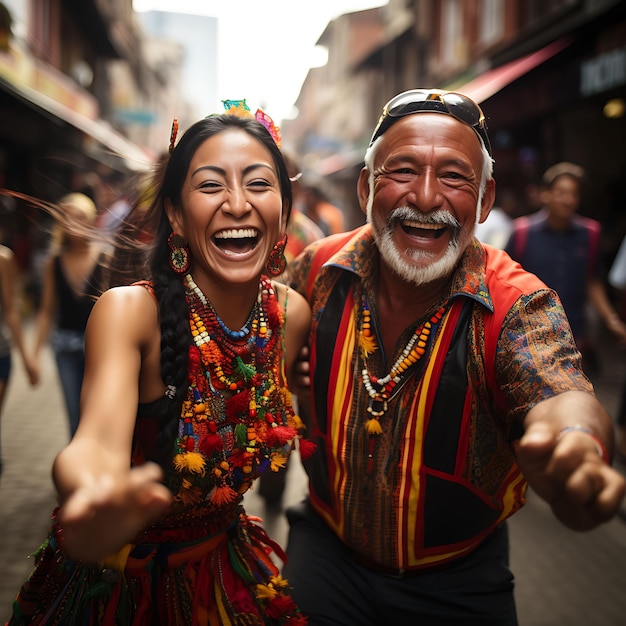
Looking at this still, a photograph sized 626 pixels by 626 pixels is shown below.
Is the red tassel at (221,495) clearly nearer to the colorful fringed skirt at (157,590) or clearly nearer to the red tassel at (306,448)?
the colorful fringed skirt at (157,590)

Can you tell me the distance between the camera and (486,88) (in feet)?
31.7

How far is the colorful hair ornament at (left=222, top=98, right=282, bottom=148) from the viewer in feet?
6.40

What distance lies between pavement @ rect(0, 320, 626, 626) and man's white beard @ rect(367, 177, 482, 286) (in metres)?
1.95

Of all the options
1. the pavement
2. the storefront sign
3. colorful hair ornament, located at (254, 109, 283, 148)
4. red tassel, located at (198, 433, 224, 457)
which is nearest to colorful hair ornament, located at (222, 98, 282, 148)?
colorful hair ornament, located at (254, 109, 283, 148)

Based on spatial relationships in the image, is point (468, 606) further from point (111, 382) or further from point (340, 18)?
point (340, 18)

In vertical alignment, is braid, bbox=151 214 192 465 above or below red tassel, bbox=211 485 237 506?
above

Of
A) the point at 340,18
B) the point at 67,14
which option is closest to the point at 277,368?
the point at 67,14

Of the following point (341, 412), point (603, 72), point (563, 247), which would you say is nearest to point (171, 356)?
point (341, 412)

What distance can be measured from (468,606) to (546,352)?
0.89 meters

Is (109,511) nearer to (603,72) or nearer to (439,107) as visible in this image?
(439,107)

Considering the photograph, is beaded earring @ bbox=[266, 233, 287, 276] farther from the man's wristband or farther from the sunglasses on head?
the man's wristband

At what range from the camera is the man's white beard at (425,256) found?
198 centimetres

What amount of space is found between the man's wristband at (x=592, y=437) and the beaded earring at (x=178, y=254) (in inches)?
43.4

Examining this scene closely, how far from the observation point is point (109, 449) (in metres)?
1.40
